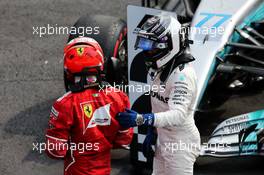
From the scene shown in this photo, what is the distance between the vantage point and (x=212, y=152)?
19.1ft

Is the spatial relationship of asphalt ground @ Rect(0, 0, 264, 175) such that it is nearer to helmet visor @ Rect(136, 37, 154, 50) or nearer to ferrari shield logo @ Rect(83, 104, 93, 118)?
helmet visor @ Rect(136, 37, 154, 50)

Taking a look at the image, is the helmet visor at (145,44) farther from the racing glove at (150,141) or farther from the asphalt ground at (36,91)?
the asphalt ground at (36,91)

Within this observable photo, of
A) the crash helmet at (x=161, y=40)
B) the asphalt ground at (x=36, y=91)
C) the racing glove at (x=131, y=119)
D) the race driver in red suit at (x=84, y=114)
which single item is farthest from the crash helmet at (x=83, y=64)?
the asphalt ground at (x=36, y=91)

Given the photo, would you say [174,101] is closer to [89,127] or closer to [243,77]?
[89,127]

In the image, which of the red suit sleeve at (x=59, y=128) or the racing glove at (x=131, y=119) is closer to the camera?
the red suit sleeve at (x=59, y=128)

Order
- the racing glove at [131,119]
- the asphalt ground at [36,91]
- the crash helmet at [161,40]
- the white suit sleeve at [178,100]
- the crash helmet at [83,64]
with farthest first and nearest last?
1. the asphalt ground at [36,91]
2. the crash helmet at [161,40]
3. the white suit sleeve at [178,100]
4. the racing glove at [131,119]
5. the crash helmet at [83,64]

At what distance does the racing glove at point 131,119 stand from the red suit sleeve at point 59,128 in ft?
1.09

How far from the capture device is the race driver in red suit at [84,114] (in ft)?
13.5

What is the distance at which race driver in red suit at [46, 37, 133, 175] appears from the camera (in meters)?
4.10

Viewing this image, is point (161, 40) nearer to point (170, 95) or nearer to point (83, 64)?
point (170, 95)

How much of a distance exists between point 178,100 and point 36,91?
3575 mm

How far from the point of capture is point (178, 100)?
4355 millimetres

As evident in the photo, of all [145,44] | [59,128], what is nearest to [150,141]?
[145,44]

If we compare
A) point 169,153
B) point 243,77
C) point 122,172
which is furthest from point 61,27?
point 169,153
